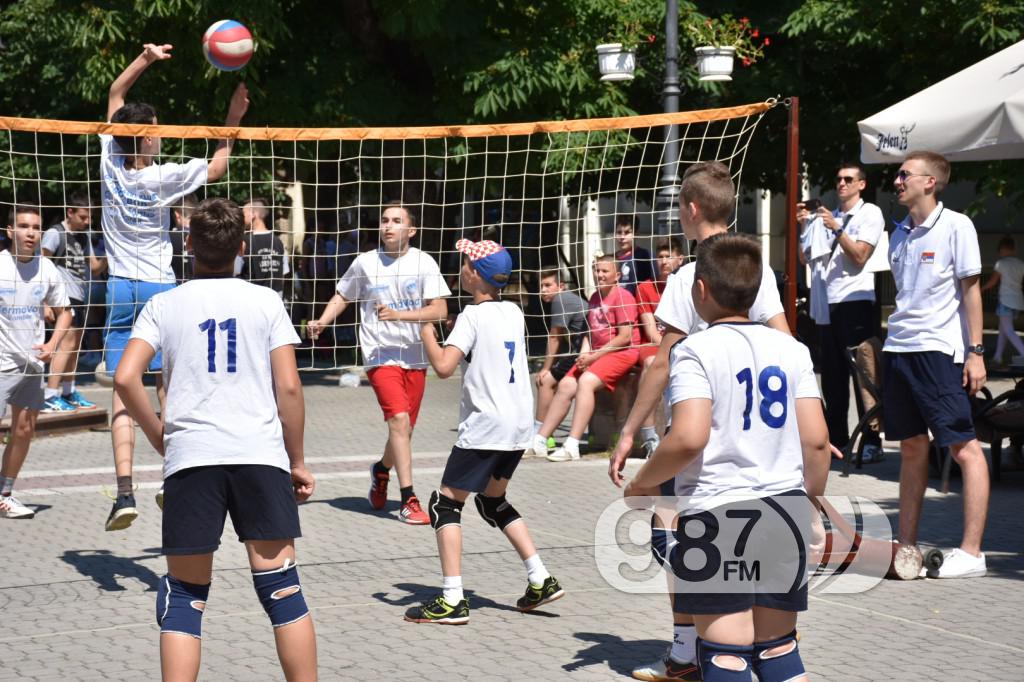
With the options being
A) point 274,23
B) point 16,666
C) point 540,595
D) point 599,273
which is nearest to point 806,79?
point 274,23

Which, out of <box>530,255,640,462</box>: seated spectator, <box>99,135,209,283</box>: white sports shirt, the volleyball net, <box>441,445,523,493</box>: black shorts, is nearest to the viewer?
<box>441,445,523,493</box>: black shorts

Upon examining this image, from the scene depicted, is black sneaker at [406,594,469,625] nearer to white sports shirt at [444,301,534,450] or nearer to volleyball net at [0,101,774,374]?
white sports shirt at [444,301,534,450]

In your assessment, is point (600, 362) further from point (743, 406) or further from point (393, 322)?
point (743, 406)

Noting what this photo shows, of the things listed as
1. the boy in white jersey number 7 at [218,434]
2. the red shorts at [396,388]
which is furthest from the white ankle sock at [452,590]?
the red shorts at [396,388]

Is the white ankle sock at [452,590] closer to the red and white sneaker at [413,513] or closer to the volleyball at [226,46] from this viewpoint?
the red and white sneaker at [413,513]

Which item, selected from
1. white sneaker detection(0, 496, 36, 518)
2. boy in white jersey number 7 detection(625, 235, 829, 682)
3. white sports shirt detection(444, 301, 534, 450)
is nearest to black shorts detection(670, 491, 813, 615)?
boy in white jersey number 7 detection(625, 235, 829, 682)

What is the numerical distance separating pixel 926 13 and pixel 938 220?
11.1 m

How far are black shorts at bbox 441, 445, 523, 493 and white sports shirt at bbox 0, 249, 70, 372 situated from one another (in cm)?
360

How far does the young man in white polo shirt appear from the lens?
7.04m

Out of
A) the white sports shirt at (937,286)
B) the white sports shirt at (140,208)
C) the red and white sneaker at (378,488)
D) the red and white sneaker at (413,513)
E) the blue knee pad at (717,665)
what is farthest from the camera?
the red and white sneaker at (378,488)

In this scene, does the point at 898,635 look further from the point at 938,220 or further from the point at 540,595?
the point at 938,220

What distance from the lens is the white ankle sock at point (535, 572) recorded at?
6.37 metres

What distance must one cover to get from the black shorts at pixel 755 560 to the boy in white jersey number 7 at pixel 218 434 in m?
1.40

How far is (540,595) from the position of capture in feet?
20.9
